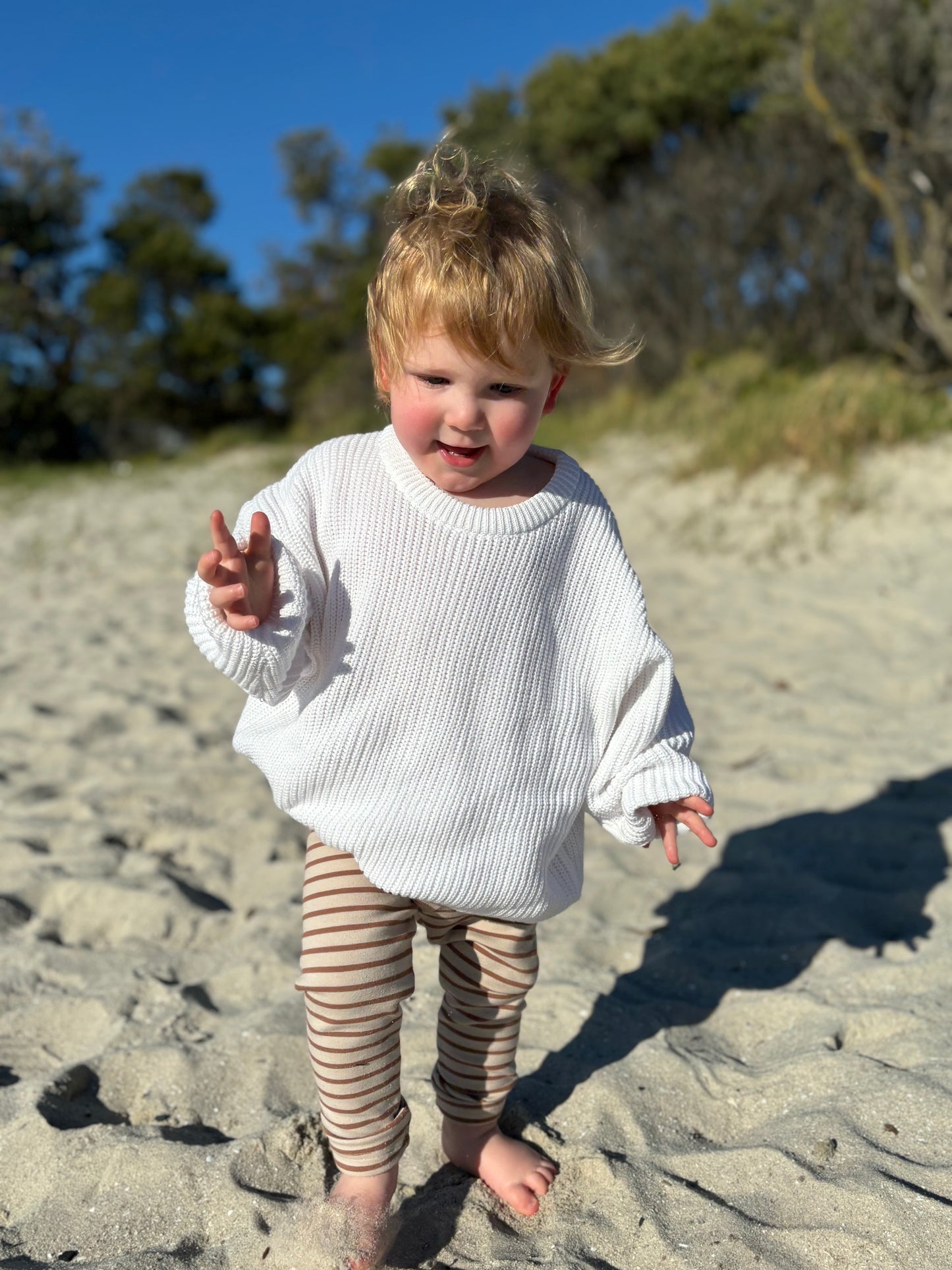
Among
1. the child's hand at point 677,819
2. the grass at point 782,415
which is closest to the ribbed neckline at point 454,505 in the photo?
the child's hand at point 677,819

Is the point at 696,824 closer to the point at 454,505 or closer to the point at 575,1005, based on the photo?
the point at 454,505

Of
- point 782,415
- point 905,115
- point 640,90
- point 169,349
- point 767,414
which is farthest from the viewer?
point 169,349

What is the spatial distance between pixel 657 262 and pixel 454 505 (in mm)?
9812

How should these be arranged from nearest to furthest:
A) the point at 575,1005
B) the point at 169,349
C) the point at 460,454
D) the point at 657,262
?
the point at 460,454, the point at 575,1005, the point at 657,262, the point at 169,349

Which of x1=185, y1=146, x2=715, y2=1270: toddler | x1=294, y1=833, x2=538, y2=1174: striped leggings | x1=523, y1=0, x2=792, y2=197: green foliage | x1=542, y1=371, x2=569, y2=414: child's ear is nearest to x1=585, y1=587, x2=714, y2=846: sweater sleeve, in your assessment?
x1=185, y1=146, x2=715, y2=1270: toddler

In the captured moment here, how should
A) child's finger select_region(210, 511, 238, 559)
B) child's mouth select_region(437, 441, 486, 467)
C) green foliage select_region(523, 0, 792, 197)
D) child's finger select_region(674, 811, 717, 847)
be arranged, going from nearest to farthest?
child's finger select_region(210, 511, 238, 559), child's mouth select_region(437, 441, 486, 467), child's finger select_region(674, 811, 717, 847), green foliage select_region(523, 0, 792, 197)

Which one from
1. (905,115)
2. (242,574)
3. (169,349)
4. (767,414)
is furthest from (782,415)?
(169,349)

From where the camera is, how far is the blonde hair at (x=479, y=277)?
1.41 m

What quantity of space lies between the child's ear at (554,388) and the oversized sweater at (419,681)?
0.13 meters

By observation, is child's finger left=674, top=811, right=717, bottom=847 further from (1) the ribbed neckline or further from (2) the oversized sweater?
(1) the ribbed neckline

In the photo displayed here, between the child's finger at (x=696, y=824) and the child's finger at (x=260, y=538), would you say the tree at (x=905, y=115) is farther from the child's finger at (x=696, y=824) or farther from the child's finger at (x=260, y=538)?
the child's finger at (x=260, y=538)

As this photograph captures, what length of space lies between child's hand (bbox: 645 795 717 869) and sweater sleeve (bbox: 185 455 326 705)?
1.94 ft

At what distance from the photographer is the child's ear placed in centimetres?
157

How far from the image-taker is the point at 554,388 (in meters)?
1.61
